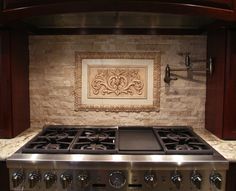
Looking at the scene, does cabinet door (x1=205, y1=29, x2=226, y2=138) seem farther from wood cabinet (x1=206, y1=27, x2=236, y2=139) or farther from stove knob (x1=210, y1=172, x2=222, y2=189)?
stove knob (x1=210, y1=172, x2=222, y2=189)

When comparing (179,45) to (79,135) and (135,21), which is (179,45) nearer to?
(135,21)

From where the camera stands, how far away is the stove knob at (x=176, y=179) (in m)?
1.12

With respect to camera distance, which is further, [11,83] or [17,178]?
[11,83]

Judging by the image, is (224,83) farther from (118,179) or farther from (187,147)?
(118,179)

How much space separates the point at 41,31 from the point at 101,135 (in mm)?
806

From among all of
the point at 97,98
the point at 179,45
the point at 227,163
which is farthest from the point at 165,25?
the point at 227,163

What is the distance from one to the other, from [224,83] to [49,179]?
1052 millimetres

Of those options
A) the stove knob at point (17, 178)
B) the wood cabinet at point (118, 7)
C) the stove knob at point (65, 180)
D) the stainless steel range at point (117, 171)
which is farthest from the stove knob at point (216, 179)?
the stove knob at point (17, 178)

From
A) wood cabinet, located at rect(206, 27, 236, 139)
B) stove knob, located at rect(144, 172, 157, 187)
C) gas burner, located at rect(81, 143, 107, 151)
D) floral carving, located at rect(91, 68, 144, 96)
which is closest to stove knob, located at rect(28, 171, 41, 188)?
gas burner, located at rect(81, 143, 107, 151)

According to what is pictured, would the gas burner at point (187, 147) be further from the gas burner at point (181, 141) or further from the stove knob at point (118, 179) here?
the stove knob at point (118, 179)

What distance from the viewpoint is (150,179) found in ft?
3.69

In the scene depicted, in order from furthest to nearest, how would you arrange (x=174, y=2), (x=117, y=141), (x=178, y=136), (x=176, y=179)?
(x=178, y=136)
(x=117, y=141)
(x=174, y=2)
(x=176, y=179)

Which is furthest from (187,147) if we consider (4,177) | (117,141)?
(4,177)

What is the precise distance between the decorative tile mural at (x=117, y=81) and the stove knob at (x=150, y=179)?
657 mm
